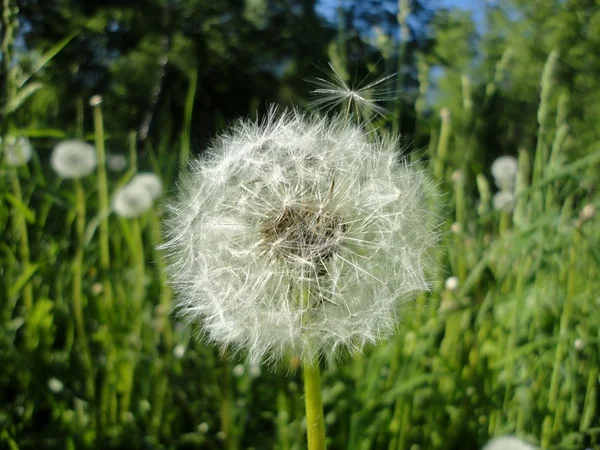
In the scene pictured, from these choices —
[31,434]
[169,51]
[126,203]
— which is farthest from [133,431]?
[169,51]

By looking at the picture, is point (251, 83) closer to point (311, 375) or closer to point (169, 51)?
point (169, 51)

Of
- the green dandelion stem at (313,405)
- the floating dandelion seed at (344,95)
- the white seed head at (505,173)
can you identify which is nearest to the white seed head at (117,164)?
the white seed head at (505,173)

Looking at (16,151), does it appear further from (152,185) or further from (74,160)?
(152,185)

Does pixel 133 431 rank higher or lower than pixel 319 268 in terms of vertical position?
lower

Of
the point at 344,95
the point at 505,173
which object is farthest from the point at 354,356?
the point at 505,173

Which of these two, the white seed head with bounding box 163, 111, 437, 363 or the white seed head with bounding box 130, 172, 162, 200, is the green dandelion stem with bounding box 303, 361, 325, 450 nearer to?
the white seed head with bounding box 163, 111, 437, 363

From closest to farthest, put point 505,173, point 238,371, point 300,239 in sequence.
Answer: point 300,239, point 238,371, point 505,173
